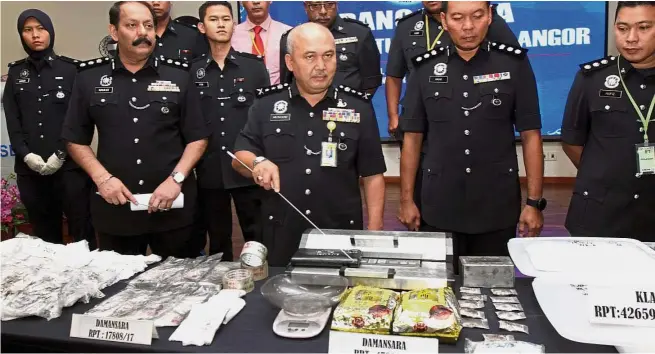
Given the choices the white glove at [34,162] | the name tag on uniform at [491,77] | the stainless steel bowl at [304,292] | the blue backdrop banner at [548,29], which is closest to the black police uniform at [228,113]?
the white glove at [34,162]

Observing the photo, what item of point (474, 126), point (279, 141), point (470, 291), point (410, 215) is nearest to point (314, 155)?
point (279, 141)

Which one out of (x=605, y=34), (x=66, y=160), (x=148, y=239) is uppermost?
(x=605, y=34)

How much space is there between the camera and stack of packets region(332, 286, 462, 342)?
129cm

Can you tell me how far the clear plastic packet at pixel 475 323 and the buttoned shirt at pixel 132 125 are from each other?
1609 mm

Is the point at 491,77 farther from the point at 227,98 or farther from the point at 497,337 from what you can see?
the point at 227,98

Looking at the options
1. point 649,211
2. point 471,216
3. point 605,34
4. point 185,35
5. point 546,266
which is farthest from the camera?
point 605,34

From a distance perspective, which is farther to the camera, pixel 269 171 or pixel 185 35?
pixel 185 35

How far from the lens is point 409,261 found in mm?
1685

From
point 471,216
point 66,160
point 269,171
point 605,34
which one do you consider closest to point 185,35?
point 66,160

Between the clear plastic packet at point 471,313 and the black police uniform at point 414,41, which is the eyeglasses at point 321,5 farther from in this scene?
the clear plastic packet at point 471,313

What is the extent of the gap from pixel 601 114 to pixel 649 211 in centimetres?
42

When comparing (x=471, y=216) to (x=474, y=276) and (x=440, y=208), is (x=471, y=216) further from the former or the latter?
(x=474, y=276)

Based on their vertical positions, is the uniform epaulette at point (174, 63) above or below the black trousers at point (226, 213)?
above

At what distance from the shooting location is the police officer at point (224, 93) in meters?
3.12
